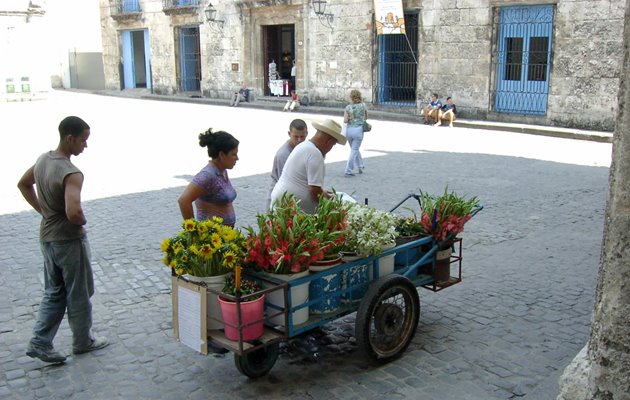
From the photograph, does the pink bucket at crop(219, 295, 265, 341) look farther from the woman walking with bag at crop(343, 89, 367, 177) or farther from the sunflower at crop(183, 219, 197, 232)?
the woman walking with bag at crop(343, 89, 367, 177)

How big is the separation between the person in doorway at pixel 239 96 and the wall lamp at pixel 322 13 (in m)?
4.93

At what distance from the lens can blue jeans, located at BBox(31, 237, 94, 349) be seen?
448 cm

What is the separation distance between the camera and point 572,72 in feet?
58.4

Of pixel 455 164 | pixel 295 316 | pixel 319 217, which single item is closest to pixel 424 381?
pixel 295 316

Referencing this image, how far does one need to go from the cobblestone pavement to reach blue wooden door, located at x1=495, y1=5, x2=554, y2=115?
10.1 meters

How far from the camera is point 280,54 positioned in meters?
29.0

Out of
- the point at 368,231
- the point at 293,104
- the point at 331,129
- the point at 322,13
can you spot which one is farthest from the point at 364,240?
the point at 322,13

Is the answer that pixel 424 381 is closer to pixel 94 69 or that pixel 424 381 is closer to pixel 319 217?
pixel 319 217

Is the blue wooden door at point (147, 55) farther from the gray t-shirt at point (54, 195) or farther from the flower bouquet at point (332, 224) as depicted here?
the flower bouquet at point (332, 224)

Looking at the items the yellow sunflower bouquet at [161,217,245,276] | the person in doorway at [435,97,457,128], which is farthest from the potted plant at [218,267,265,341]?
the person in doorway at [435,97,457,128]

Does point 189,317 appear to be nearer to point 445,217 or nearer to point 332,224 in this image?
point 332,224

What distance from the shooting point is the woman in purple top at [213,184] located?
4.75m

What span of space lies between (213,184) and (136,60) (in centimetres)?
3343

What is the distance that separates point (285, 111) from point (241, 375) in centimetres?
2066
